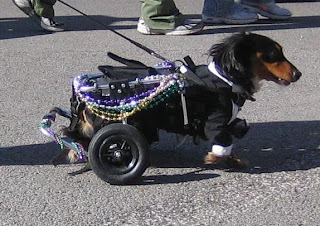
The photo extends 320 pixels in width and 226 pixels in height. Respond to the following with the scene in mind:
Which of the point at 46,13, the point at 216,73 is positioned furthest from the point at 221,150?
the point at 46,13

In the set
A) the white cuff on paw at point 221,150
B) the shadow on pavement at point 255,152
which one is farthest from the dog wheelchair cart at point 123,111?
the shadow on pavement at point 255,152

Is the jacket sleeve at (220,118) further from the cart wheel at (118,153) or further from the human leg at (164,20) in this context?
the human leg at (164,20)

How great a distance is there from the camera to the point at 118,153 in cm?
391

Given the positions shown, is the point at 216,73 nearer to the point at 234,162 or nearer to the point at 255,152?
the point at 234,162

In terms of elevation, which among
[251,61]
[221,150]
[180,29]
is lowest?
[180,29]

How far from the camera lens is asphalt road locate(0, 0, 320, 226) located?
365cm

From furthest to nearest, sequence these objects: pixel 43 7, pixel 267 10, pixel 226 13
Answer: pixel 267 10 < pixel 226 13 < pixel 43 7

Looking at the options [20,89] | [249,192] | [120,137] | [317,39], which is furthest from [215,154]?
[317,39]

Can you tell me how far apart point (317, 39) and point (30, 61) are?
2.80 metres

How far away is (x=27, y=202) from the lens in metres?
3.78

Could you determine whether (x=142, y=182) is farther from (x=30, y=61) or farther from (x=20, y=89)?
(x=30, y=61)

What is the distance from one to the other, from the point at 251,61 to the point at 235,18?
3697 mm

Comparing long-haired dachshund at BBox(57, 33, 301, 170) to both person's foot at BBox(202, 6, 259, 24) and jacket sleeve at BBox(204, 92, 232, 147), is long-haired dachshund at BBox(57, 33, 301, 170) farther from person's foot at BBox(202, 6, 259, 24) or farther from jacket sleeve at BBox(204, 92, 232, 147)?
person's foot at BBox(202, 6, 259, 24)

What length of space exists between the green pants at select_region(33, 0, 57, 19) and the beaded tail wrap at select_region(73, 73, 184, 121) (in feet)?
11.7
